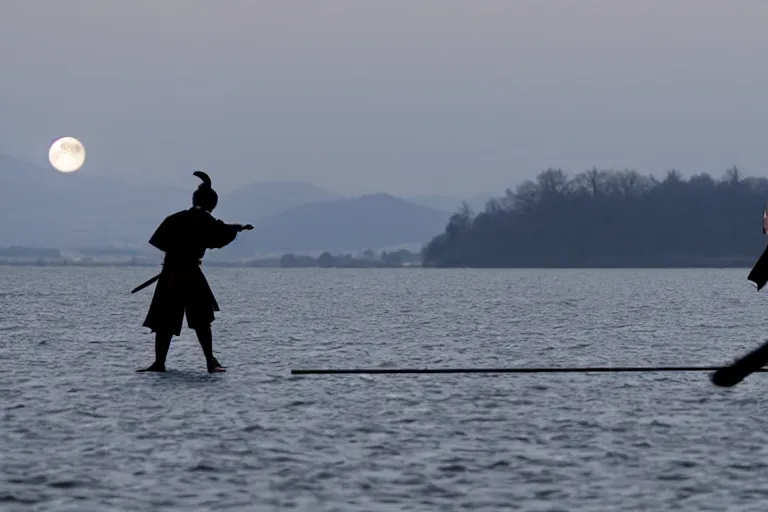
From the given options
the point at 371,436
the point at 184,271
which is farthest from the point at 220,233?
the point at 371,436

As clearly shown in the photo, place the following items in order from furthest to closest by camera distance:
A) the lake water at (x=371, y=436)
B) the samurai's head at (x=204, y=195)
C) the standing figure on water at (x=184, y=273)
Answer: the samurai's head at (x=204, y=195) < the standing figure on water at (x=184, y=273) < the lake water at (x=371, y=436)

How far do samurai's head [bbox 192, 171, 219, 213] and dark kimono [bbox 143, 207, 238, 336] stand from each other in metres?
0.24

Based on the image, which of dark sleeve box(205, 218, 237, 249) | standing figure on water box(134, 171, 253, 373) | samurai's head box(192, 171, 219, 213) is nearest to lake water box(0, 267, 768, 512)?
standing figure on water box(134, 171, 253, 373)

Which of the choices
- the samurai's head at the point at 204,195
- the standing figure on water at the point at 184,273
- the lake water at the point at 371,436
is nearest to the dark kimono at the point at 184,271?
the standing figure on water at the point at 184,273

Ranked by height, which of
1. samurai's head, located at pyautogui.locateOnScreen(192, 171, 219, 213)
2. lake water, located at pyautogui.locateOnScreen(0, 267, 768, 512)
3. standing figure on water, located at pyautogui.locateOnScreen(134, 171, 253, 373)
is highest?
samurai's head, located at pyautogui.locateOnScreen(192, 171, 219, 213)

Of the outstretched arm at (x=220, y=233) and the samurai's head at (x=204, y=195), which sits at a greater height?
the samurai's head at (x=204, y=195)

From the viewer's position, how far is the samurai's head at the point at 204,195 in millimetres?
17122

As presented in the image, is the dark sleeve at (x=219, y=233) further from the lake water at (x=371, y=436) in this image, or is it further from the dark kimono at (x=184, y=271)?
the lake water at (x=371, y=436)

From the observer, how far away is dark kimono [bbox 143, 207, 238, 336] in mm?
16719

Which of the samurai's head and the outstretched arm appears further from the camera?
the samurai's head

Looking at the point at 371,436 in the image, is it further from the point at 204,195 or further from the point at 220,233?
the point at 204,195

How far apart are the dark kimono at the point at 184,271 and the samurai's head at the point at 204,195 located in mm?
243

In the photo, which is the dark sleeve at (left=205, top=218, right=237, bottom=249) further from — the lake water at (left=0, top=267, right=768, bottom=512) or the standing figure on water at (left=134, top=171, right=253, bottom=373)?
the lake water at (left=0, top=267, right=768, bottom=512)

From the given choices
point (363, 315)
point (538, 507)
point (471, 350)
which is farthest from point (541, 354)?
point (363, 315)
